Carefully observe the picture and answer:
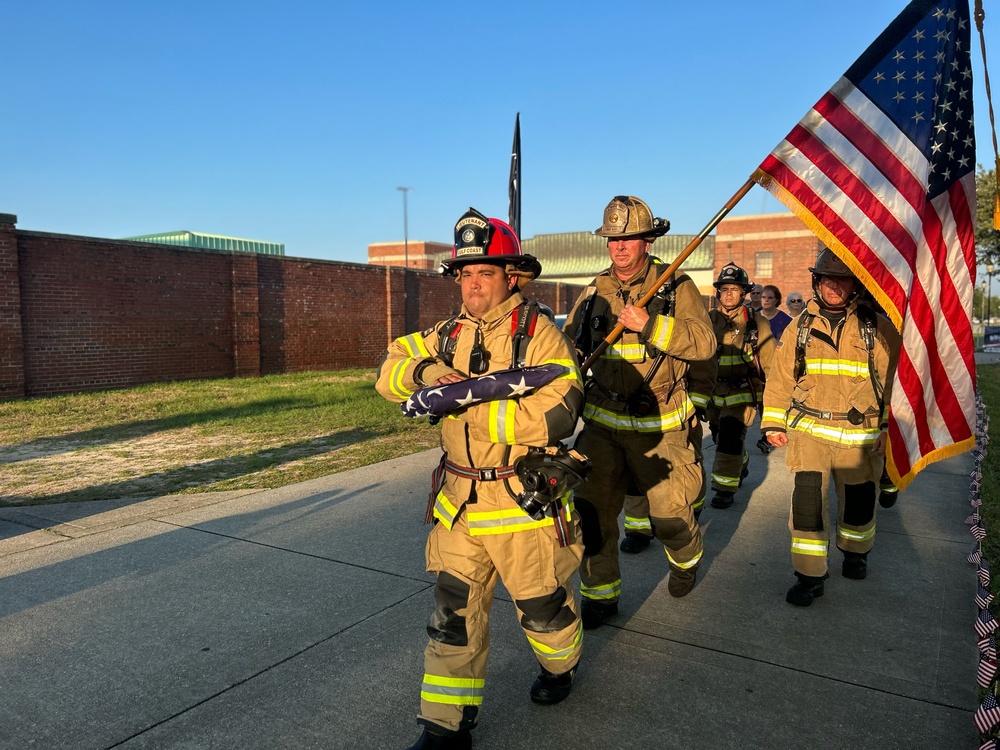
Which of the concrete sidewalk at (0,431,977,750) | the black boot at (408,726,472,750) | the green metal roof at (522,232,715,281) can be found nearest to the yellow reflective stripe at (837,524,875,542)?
the concrete sidewalk at (0,431,977,750)

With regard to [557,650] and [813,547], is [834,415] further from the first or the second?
[557,650]

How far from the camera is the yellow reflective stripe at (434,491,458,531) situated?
273 centimetres

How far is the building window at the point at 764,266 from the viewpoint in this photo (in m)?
45.4

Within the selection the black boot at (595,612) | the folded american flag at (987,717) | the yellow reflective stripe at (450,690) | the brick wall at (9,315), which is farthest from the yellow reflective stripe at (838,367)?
the brick wall at (9,315)

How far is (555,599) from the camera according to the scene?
8.86 ft

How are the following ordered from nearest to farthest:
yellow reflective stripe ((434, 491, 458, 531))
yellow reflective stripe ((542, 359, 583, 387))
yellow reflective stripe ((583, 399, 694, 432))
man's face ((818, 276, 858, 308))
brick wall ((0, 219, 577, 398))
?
yellow reflective stripe ((542, 359, 583, 387)) → yellow reflective stripe ((434, 491, 458, 531)) → yellow reflective stripe ((583, 399, 694, 432)) → man's face ((818, 276, 858, 308)) → brick wall ((0, 219, 577, 398))

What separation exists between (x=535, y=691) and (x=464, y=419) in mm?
1161

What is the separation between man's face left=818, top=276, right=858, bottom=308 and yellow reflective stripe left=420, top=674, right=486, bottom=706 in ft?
10.0

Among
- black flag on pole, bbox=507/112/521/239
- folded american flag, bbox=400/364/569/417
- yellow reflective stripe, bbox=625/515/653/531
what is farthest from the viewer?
black flag on pole, bbox=507/112/521/239

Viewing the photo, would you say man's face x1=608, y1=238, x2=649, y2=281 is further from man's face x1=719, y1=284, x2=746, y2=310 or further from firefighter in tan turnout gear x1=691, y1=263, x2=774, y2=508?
man's face x1=719, y1=284, x2=746, y2=310

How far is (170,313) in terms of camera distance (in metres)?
15.7

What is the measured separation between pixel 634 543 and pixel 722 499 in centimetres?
157

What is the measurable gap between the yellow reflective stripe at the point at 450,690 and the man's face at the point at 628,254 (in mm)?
2305

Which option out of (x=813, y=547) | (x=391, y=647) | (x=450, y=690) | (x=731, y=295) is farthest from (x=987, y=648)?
(x=731, y=295)
